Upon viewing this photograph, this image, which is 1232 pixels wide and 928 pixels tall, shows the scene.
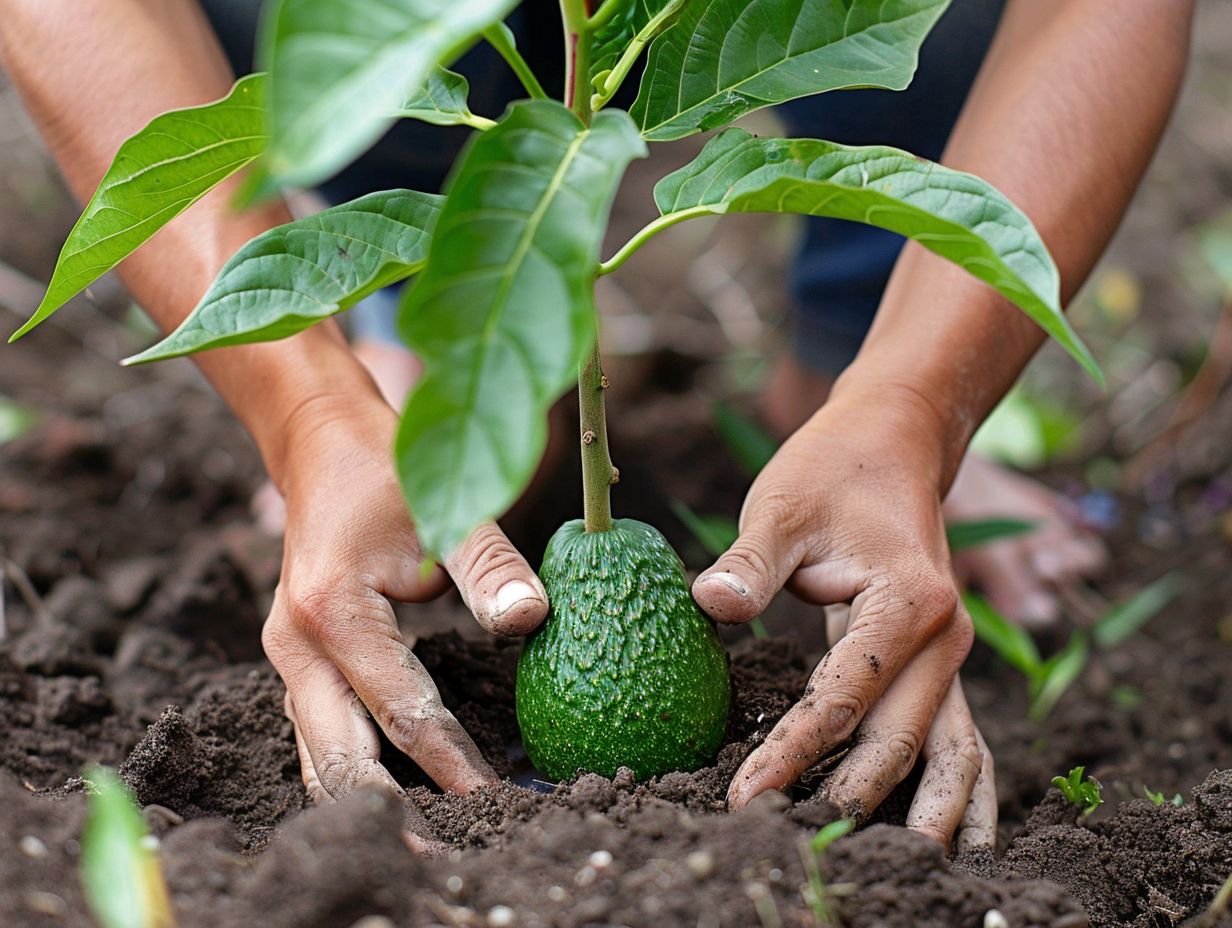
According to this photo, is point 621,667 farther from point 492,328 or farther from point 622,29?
point 622,29

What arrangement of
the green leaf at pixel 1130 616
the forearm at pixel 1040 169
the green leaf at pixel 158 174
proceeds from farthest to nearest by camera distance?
the green leaf at pixel 1130 616, the forearm at pixel 1040 169, the green leaf at pixel 158 174

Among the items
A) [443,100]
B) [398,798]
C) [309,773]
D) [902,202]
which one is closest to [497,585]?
[398,798]

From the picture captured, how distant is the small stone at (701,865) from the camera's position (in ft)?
4.49

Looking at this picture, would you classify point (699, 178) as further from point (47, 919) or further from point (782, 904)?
point (47, 919)

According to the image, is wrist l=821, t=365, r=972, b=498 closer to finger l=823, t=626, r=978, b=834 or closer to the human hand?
the human hand

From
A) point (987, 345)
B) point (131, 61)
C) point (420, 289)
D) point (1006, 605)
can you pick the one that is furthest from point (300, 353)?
point (1006, 605)

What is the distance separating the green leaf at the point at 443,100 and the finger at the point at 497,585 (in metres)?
0.60

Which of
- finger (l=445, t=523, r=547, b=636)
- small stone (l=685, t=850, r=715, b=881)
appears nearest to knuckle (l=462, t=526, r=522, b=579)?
finger (l=445, t=523, r=547, b=636)

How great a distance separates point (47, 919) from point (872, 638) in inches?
44.0

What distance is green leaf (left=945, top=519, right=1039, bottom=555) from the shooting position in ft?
9.04

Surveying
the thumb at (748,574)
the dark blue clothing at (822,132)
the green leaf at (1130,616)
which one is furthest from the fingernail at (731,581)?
the dark blue clothing at (822,132)

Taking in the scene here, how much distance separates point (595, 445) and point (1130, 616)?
1.78 m

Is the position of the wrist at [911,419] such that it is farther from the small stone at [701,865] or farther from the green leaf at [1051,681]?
the small stone at [701,865]

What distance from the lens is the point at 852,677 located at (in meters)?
1.72
